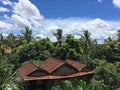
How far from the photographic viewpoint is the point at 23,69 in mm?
46469

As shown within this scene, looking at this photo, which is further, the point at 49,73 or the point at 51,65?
the point at 51,65

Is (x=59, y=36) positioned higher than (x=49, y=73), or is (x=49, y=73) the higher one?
(x=59, y=36)

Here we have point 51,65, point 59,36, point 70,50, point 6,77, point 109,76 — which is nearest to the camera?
point 6,77

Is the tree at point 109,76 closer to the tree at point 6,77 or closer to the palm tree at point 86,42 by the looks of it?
the tree at point 6,77

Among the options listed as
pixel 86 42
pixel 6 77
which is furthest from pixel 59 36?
pixel 6 77

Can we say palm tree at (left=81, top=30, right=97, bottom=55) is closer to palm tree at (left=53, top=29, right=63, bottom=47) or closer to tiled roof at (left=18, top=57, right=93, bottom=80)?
palm tree at (left=53, top=29, right=63, bottom=47)

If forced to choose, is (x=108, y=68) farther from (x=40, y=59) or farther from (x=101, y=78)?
(x=40, y=59)

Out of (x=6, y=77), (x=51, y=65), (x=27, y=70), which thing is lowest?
(x=27, y=70)

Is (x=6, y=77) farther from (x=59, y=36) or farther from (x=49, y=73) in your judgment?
(x=59, y=36)

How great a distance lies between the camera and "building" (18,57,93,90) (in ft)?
140

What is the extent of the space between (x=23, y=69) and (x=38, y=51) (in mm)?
10723

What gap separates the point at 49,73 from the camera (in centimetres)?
4328

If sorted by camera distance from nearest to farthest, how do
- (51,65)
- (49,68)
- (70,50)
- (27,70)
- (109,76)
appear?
(109,76) → (49,68) → (27,70) → (51,65) → (70,50)

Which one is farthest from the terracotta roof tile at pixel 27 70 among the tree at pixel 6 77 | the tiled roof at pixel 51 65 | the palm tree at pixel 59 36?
the palm tree at pixel 59 36
